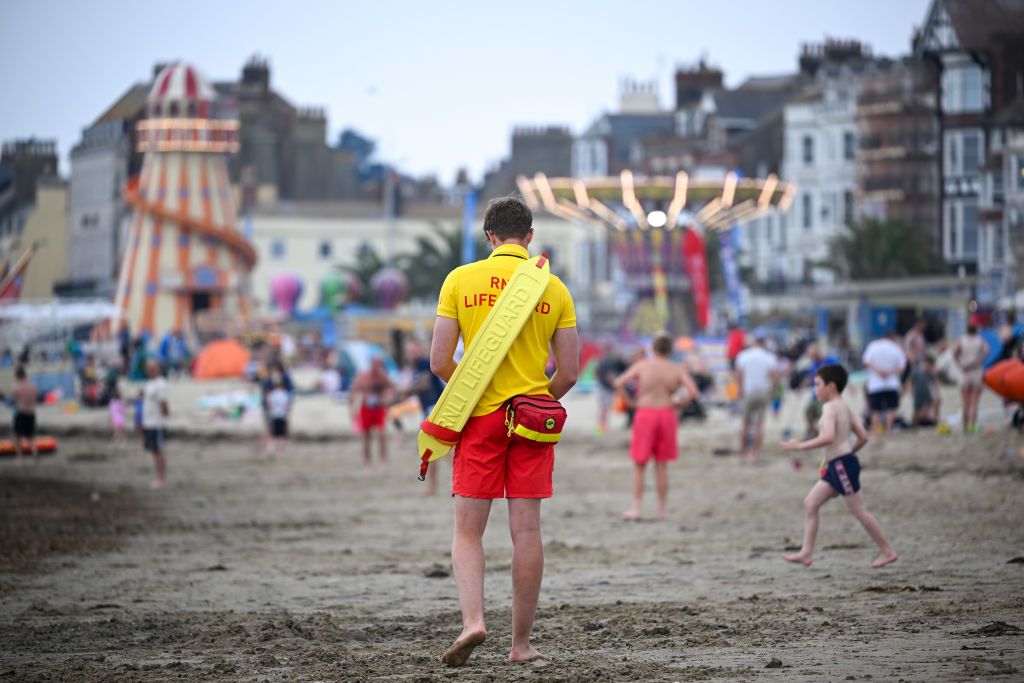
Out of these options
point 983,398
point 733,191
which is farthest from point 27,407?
point 733,191

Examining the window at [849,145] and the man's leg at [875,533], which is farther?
the window at [849,145]

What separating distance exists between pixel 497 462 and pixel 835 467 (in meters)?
4.28

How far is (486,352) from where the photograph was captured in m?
6.52

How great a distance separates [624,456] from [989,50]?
35920mm

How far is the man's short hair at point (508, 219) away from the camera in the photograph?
680 centimetres

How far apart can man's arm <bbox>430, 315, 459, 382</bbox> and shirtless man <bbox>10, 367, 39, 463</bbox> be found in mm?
14397

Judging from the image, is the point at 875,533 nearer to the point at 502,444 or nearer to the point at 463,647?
the point at 502,444

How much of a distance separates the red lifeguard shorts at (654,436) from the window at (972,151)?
1816 inches

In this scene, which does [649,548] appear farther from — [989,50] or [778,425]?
[989,50]

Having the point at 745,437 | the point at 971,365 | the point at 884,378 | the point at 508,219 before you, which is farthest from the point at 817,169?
the point at 508,219

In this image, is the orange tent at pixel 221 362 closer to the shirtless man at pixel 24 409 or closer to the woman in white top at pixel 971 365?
the shirtless man at pixel 24 409

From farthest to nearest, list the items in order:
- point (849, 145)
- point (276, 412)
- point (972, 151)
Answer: point (849, 145) → point (972, 151) → point (276, 412)

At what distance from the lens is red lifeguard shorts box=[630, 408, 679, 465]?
14492 millimetres

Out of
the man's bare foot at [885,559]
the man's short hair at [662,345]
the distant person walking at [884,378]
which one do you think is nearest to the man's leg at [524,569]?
the man's bare foot at [885,559]
